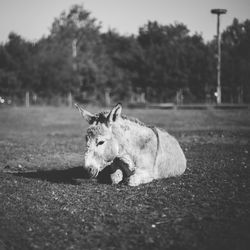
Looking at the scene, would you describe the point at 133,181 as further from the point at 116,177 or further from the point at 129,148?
the point at 129,148

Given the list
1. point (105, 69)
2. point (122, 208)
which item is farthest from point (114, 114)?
point (105, 69)

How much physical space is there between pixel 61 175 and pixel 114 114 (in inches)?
115

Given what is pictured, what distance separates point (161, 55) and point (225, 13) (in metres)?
10.6

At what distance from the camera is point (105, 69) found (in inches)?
2376

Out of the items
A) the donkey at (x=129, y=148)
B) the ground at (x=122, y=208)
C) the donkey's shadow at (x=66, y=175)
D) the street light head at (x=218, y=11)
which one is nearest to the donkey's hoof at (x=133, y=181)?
the donkey at (x=129, y=148)

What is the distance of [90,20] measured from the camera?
227 feet

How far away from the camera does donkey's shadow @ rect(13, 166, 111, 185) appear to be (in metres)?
9.12

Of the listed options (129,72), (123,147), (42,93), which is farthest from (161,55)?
(123,147)

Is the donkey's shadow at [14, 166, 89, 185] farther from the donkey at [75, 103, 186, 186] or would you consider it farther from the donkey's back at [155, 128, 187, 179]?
the donkey's back at [155, 128, 187, 179]

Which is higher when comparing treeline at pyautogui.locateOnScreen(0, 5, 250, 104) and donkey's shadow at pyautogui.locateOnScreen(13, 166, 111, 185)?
treeline at pyautogui.locateOnScreen(0, 5, 250, 104)

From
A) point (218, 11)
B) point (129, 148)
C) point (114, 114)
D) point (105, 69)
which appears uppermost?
point (218, 11)

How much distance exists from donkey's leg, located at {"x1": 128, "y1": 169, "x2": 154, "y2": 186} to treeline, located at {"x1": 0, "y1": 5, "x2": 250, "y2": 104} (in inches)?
1515

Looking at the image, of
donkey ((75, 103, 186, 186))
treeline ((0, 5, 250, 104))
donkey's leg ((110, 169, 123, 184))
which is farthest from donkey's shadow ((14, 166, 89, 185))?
treeline ((0, 5, 250, 104))

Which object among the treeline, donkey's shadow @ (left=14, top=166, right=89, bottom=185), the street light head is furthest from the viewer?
the street light head
